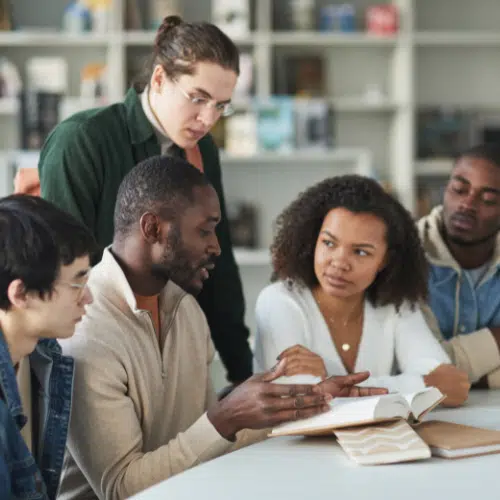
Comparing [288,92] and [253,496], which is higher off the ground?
[288,92]

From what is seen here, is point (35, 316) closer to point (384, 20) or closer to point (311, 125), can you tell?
point (311, 125)

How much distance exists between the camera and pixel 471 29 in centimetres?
585

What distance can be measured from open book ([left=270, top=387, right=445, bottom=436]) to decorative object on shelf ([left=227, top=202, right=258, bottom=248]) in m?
3.97

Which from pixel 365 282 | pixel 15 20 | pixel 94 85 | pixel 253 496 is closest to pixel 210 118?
pixel 365 282

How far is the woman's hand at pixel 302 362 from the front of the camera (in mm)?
A: 1791

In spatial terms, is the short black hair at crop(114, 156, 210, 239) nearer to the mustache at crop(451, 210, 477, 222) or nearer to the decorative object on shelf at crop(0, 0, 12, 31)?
the mustache at crop(451, 210, 477, 222)

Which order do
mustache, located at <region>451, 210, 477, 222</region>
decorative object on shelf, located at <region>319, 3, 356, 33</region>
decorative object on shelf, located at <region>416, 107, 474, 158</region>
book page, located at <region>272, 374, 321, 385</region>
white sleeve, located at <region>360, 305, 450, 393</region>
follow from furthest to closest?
decorative object on shelf, located at <region>416, 107, 474, 158</region>, decorative object on shelf, located at <region>319, 3, 356, 33</region>, mustache, located at <region>451, 210, 477, 222</region>, white sleeve, located at <region>360, 305, 450, 393</region>, book page, located at <region>272, 374, 321, 385</region>

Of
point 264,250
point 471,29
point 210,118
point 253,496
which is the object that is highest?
point 471,29

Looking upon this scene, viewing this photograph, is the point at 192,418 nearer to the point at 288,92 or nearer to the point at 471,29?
the point at 288,92

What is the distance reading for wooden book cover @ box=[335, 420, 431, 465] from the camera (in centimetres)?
142

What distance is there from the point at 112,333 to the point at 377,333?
65 centimetres

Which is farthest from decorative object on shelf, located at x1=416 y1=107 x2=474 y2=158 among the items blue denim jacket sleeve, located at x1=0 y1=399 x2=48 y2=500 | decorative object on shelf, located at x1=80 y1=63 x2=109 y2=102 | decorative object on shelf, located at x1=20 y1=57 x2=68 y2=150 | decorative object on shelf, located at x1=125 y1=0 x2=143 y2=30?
blue denim jacket sleeve, located at x1=0 y1=399 x2=48 y2=500

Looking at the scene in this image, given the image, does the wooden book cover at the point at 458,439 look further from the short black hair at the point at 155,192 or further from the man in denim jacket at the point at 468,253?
the man in denim jacket at the point at 468,253

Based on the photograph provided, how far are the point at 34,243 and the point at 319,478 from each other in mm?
530
